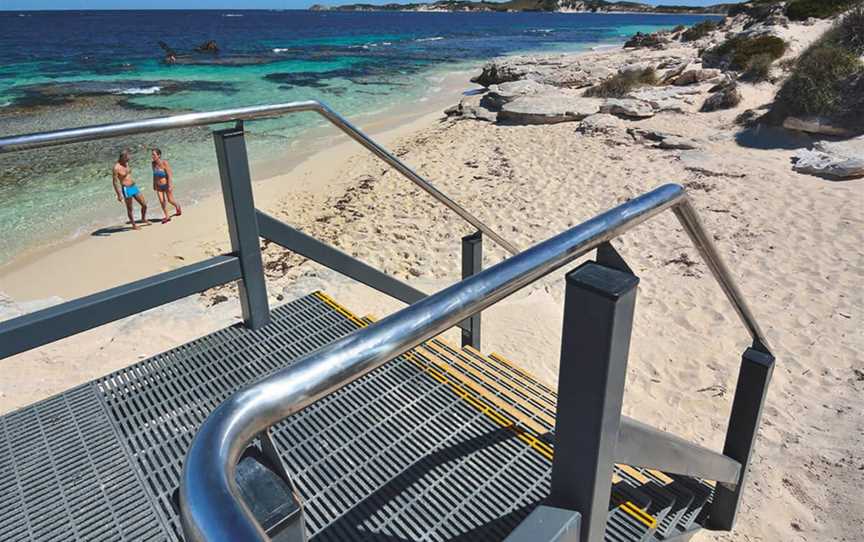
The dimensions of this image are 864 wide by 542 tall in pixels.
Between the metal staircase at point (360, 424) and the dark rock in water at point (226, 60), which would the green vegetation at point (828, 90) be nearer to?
the metal staircase at point (360, 424)

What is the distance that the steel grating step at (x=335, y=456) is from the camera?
1876 millimetres

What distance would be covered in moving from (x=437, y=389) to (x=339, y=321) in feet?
2.72

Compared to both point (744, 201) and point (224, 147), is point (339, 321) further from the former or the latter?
point (744, 201)

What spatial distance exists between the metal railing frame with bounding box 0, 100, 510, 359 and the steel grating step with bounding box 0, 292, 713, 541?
1.22 feet

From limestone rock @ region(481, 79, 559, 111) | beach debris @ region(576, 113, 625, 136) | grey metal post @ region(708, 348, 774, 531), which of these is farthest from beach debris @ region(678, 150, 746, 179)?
limestone rock @ region(481, 79, 559, 111)

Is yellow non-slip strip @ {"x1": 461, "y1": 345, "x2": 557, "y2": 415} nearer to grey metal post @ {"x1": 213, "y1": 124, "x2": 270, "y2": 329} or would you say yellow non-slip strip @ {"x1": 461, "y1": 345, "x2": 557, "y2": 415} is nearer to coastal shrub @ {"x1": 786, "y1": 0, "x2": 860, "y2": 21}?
grey metal post @ {"x1": 213, "y1": 124, "x2": 270, "y2": 329}

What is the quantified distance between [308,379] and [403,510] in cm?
137

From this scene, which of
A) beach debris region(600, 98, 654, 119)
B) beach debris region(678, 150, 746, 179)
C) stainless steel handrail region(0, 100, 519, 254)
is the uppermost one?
stainless steel handrail region(0, 100, 519, 254)

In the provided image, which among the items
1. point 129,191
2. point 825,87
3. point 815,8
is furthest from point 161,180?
point 815,8

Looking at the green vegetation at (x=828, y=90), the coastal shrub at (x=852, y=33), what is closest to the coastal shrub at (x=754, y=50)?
the coastal shrub at (x=852, y=33)

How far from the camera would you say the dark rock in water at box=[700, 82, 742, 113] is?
12.2 m

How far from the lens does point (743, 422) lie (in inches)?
97.2

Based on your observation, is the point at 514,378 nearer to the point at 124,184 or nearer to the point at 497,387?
the point at 497,387

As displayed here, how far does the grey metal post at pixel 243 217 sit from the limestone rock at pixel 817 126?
9792mm
